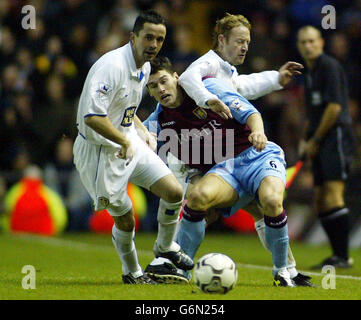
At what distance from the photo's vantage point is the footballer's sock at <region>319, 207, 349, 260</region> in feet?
26.9

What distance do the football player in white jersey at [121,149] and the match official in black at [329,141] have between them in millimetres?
2596

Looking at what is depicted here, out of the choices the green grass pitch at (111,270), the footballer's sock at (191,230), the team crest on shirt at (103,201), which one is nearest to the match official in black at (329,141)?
the green grass pitch at (111,270)

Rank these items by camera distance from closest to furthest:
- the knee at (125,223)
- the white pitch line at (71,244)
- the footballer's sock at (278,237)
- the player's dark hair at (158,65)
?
1. the footballer's sock at (278,237)
2. the knee at (125,223)
3. the player's dark hair at (158,65)
4. the white pitch line at (71,244)

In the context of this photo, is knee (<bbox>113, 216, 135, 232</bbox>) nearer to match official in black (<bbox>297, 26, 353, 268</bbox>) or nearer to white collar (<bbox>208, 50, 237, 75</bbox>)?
white collar (<bbox>208, 50, 237, 75</bbox>)

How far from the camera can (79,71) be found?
13.1 metres

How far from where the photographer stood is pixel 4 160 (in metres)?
12.9

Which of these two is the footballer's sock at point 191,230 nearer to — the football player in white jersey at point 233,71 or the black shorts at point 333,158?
the football player in white jersey at point 233,71

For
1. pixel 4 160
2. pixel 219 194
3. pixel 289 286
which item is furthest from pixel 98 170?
pixel 4 160

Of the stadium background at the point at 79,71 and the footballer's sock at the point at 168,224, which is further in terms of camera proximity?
the stadium background at the point at 79,71

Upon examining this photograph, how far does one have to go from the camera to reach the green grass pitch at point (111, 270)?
5383 mm

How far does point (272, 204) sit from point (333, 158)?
276cm

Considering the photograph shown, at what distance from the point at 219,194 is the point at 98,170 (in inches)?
36.2
